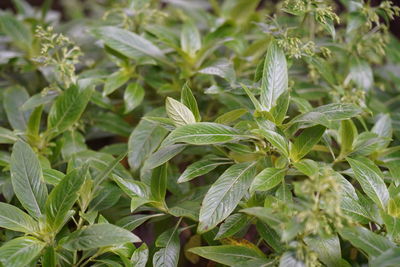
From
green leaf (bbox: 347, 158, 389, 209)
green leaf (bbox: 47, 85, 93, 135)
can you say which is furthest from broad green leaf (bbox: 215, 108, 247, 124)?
green leaf (bbox: 47, 85, 93, 135)

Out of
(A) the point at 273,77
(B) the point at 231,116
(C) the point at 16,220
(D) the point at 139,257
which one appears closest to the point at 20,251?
(C) the point at 16,220

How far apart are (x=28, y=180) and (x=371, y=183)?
0.61 m

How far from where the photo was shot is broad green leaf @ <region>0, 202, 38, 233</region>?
0.78 m

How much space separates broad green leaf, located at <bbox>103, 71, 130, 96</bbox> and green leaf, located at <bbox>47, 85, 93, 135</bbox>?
7 cm

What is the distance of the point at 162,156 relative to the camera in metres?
0.87

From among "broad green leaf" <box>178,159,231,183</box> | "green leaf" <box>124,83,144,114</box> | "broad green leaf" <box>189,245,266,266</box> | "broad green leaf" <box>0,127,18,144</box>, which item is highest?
"broad green leaf" <box>178,159,231,183</box>

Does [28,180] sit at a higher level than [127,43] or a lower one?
lower

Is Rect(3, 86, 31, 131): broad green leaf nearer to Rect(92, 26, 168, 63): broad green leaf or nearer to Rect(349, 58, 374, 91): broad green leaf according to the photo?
Rect(92, 26, 168, 63): broad green leaf

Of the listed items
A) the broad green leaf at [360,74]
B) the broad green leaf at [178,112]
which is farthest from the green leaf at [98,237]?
the broad green leaf at [360,74]

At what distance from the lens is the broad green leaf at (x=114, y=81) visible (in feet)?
3.65

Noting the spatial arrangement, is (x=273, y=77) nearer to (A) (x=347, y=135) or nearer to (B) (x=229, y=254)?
(A) (x=347, y=135)

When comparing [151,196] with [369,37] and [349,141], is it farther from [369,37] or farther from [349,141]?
[369,37]

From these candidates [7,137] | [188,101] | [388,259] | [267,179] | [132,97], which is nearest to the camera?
[388,259]

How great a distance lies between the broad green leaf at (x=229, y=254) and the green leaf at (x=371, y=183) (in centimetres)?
22
